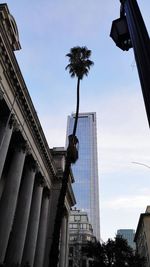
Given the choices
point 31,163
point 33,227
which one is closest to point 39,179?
point 31,163

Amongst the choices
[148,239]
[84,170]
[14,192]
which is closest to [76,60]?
[14,192]

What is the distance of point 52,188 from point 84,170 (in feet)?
422

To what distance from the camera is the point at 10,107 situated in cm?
1936

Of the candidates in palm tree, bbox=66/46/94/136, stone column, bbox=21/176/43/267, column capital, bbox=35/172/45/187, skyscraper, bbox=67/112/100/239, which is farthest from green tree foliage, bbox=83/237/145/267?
skyscraper, bbox=67/112/100/239

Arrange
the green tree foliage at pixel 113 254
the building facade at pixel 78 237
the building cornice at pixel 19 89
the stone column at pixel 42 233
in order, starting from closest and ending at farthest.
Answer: the building cornice at pixel 19 89
the stone column at pixel 42 233
the green tree foliage at pixel 113 254
the building facade at pixel 78 237

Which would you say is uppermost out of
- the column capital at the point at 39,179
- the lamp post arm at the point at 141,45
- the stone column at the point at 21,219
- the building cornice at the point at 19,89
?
the building cornice at the point at 19,89

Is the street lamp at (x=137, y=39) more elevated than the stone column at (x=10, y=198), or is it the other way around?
the stone column at (x=10, y=198)

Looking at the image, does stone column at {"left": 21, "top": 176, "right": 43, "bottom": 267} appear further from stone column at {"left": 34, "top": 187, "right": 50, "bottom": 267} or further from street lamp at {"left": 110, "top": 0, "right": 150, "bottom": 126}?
street lamp at {"left": 110, "top": 0, "right": 150, "bottom": 126}

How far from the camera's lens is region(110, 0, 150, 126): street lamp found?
296cm

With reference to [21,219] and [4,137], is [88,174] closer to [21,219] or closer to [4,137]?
[21,219]

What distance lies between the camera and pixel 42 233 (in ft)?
94.7

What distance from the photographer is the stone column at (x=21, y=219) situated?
789 inches

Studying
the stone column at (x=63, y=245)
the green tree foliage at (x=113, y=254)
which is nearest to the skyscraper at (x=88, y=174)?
the green tree foliage at (x=113, y=254)

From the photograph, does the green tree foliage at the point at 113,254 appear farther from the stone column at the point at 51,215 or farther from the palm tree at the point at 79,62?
the palm tree at the point at 79,62
